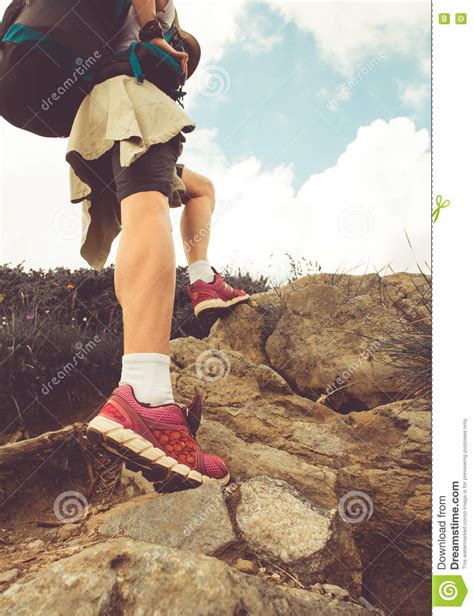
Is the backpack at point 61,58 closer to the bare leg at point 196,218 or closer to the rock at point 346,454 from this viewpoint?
the bare leg at point 196,218

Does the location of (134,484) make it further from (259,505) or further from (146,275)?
(146,275)

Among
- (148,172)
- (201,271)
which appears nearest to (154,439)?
(148,172)

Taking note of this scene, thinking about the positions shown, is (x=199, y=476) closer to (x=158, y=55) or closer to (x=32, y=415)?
(x=158, y=55)

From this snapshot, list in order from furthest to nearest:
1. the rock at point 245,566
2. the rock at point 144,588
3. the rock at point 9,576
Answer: the rock at point 245,566 → the rock at point 9,576 → the rock at point 144,588

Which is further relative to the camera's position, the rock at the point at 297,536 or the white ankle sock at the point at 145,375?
the white ankle sock at the point at 145,375

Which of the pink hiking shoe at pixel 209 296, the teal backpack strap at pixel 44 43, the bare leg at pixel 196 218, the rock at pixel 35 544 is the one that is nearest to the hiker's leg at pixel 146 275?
the teal backpack strap at pixel 44 43

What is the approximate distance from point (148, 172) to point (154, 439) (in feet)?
2.93

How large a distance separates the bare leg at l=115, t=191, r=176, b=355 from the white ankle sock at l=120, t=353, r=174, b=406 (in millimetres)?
23

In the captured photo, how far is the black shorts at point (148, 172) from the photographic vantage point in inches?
76.3

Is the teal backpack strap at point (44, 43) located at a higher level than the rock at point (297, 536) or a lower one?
higher

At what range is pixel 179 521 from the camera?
178cm

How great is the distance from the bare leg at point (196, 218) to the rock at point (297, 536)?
62.0 inches
